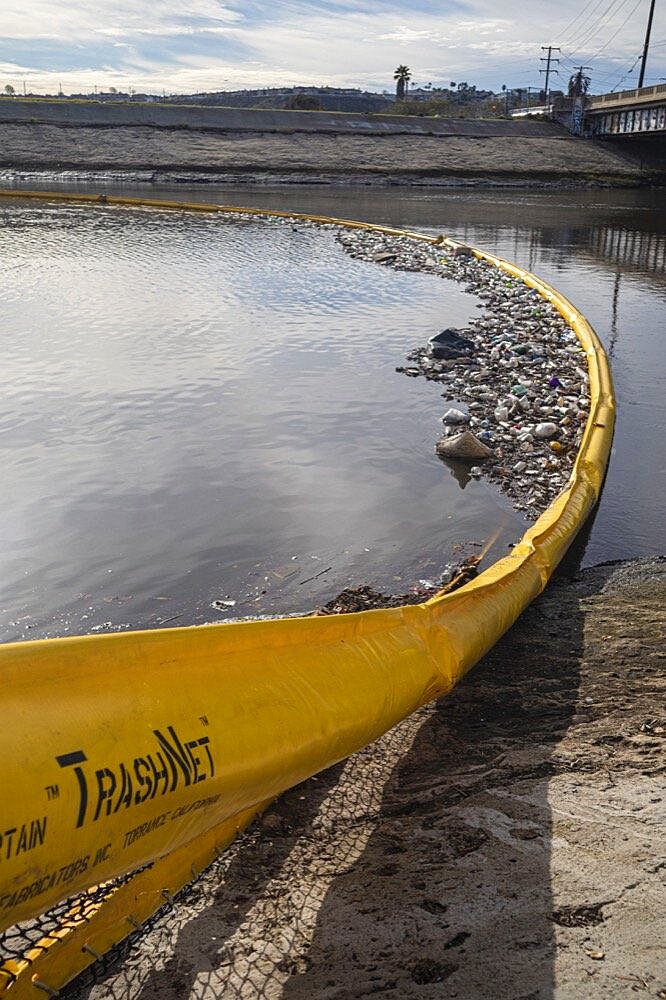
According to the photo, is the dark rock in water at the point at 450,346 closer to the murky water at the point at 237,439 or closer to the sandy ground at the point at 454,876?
the murky water at the point at 237,439

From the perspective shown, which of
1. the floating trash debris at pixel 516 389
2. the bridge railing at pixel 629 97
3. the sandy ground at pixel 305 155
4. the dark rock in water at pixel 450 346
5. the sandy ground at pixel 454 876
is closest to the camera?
the sandy ground at pixel 454 876

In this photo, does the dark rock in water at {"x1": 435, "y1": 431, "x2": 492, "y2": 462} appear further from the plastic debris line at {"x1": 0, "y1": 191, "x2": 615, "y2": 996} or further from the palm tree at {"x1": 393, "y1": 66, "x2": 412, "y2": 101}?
the palm tree at {"x1": 393, "y1": 66, "x2": 412, "y2": 101}

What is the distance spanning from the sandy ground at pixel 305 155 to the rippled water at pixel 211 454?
28.8m

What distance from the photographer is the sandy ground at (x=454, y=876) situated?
2.43 m

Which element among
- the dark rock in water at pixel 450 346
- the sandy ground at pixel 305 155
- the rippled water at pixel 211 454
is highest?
the sandy ground at pixel 305 155

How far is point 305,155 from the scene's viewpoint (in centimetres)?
4547

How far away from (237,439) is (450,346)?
4322mm

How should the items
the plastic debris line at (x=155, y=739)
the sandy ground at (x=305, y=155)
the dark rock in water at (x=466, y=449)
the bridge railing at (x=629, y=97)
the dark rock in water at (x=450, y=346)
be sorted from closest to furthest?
the plastic debris line at (x=155, y=739) < the dark rock in water at (x=466, y=449) < the dark rock in water at (x=450, y=346) < the sandy ground at (x=305, y=155) < the bridge railing at (x=629, y=97)

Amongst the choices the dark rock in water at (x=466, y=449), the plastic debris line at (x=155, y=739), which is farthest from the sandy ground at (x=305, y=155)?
the plastic debris line at (x=155, y=739)

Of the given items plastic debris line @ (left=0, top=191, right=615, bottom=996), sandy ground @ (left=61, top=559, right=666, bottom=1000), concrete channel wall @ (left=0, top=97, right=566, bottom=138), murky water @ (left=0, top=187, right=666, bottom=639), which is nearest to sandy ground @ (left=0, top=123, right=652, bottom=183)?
concrete channel wall @ (left=0, top=97, right=566, bottom=138)

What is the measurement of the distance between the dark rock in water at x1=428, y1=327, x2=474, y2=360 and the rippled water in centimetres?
54

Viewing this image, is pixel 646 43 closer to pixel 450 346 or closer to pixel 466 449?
pixel 450 346

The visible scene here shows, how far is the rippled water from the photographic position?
5.62m

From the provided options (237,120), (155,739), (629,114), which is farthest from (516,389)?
(629,114)
